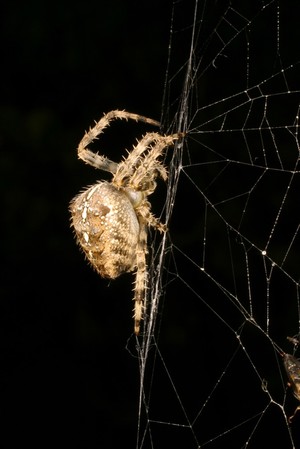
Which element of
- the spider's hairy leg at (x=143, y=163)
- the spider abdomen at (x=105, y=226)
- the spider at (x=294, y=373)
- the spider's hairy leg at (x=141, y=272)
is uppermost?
the spider's hairy leg at (x=143, y=163)

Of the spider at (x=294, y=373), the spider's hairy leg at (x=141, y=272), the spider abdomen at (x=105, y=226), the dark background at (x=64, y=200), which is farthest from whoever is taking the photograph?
the dark background at (x=64, y=200)

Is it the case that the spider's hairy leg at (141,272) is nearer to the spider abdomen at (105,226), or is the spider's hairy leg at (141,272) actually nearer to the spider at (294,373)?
the spider abdomen at (105,226)

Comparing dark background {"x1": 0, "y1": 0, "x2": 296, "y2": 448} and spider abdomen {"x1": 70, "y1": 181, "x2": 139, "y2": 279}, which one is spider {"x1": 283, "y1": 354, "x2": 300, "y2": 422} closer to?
spider abdomen {"x1": 70, "y1": 181, "x2": 139, "y2": 279}

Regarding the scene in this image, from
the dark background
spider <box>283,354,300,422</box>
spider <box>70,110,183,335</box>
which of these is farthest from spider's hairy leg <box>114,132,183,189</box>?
the dark background

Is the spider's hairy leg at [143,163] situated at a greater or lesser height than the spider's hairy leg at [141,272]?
greater

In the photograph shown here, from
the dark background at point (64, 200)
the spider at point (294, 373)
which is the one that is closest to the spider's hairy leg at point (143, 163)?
the spider at point (294, 373)

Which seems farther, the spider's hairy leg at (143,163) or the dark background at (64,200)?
the dark background at (64,200)
